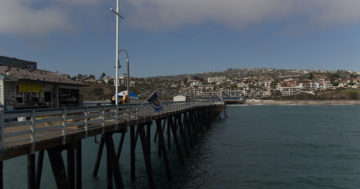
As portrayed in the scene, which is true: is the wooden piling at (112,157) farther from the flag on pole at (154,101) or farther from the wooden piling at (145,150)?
the flag on pole at (154,101)

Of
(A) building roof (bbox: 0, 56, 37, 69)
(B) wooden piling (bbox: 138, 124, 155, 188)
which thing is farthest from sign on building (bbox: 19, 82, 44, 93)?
(B) wooden piling (bbox: 138, 124, 155, 188)

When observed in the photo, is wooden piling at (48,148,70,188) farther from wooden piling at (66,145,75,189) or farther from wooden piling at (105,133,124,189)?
wooden piling at (105,133,124,189)

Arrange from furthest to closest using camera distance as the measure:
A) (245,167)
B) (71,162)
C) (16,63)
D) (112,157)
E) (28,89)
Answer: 1. (245,167)
2. (16,63)
3. (28,89)
4. (112,157)
5. (71,162)

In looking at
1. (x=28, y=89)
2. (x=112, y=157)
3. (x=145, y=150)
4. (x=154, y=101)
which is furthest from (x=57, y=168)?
(x=154, y=101)

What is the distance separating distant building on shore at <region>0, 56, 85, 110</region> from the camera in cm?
1212

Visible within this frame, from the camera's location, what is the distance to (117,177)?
11.0 meters

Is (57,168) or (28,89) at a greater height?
(28,89)

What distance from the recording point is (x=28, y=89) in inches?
510

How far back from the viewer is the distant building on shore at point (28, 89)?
12.1 metres

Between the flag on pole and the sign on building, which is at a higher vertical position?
the sign on building

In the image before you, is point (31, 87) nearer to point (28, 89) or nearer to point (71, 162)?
point (28, 89)

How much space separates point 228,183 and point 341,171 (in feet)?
26.1

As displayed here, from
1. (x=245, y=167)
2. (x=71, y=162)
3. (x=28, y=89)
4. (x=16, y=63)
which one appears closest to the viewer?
(x=71, y=162)

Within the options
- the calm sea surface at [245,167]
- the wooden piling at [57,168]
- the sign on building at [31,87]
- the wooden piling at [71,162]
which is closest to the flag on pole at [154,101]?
the calm sea surface at [245,167]
